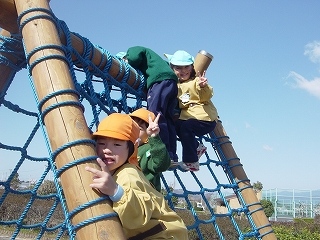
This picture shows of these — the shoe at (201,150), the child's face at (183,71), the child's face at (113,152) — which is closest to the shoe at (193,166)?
the shoe at (201,150)

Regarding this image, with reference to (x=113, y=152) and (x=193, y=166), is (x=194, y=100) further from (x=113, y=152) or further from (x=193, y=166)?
(x=113, y=152)

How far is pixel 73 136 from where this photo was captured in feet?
3.90

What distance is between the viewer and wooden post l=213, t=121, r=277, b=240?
279 centimetres

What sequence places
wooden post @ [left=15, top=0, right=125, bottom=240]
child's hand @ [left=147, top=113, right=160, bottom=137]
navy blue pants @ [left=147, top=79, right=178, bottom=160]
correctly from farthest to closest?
1. navy blue pants @ [left=147, top=79, right=178, bottom=160]
2. child's hand @ [left=147, top=113, right=160, bottom=137]
3. wooden post @ [left=15, top=0, right=125, bottom=240]

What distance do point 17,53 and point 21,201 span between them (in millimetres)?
9996

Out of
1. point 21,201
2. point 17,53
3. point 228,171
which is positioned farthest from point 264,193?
point 17,53

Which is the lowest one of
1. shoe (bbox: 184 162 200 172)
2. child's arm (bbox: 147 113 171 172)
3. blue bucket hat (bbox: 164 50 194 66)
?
child's arm (bbox: 147 113 171 172)

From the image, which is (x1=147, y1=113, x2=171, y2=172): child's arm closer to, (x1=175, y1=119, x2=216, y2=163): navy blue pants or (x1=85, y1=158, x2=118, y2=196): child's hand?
(x1=85, y1=158, x2=118, y2=196): child's hand

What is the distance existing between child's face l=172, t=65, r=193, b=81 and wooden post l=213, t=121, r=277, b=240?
0.50 m

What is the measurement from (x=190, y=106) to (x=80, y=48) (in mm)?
864

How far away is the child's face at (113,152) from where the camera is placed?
49.8 inches

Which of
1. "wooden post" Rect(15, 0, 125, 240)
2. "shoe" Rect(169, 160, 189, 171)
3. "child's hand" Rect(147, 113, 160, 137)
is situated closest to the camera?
"wooden post" Rect(15, 0, 125, 240)

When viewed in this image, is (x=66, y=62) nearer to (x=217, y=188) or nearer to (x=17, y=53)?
(x=17, y=53)

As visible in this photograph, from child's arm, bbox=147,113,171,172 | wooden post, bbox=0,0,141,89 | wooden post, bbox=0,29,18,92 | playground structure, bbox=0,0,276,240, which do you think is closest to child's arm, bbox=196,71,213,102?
wooden post, bbox=0,0,141,89
